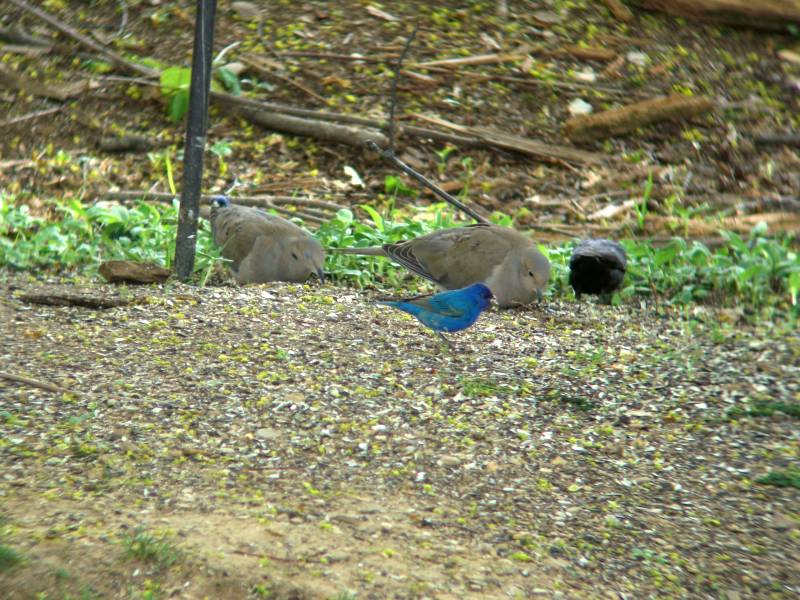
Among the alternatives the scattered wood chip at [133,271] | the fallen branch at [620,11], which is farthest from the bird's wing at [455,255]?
the fallen branch at [620,11]

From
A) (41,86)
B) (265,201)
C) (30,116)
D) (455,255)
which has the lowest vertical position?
(30,116)

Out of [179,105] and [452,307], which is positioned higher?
[452,307]

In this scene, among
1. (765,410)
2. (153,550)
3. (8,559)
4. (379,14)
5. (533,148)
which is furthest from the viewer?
(379,14)

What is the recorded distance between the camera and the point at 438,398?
4.30 m

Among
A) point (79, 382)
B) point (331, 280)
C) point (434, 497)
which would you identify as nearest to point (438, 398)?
point (434, 497)

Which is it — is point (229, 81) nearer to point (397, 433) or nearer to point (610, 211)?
point (610, 211)

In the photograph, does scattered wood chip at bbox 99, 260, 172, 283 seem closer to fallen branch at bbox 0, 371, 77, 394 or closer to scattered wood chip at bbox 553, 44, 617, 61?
fallen branch at bbox 0, 371, 77, 394

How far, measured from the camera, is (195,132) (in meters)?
5.19

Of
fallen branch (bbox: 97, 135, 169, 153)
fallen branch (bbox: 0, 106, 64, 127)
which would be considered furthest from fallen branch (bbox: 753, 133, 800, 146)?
fallen branch (bbox: 0, 106, 64, 127)

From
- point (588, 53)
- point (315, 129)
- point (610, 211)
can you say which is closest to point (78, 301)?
point (315, 129)

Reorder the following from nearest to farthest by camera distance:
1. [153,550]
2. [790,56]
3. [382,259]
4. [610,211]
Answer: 1. [153,550]
2. [382,259]
3. [610,211]
4. [790,56]

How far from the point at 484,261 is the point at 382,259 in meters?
1.06

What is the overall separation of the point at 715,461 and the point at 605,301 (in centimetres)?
200

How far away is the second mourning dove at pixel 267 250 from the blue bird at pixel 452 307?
1.09m
